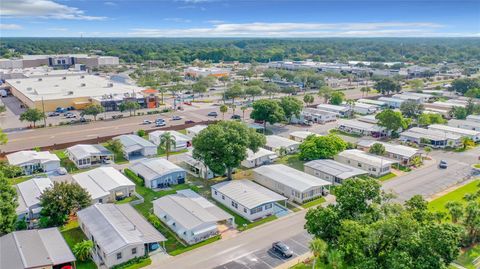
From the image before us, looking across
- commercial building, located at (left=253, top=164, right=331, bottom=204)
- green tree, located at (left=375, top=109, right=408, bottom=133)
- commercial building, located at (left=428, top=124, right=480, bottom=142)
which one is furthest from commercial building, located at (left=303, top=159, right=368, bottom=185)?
commercial building, located at (left=428, top=124, right=480, bottom=142)

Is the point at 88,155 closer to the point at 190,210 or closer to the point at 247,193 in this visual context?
the point at 190,210

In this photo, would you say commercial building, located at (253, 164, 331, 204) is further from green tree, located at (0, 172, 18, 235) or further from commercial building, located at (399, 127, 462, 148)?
commercial building, located at (399, 127, 462, 148)

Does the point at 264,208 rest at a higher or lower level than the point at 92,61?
lower

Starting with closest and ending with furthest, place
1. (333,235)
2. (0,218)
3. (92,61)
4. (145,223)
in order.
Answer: (333,235) < (0,218) < (145,223) < (92,61)

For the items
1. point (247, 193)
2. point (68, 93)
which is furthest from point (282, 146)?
point (68, 93)

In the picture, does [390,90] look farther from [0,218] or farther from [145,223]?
[0,218]

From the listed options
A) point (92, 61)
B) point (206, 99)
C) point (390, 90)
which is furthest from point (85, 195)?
point (92, 61)

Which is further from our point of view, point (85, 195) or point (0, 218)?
point (85, 195)
